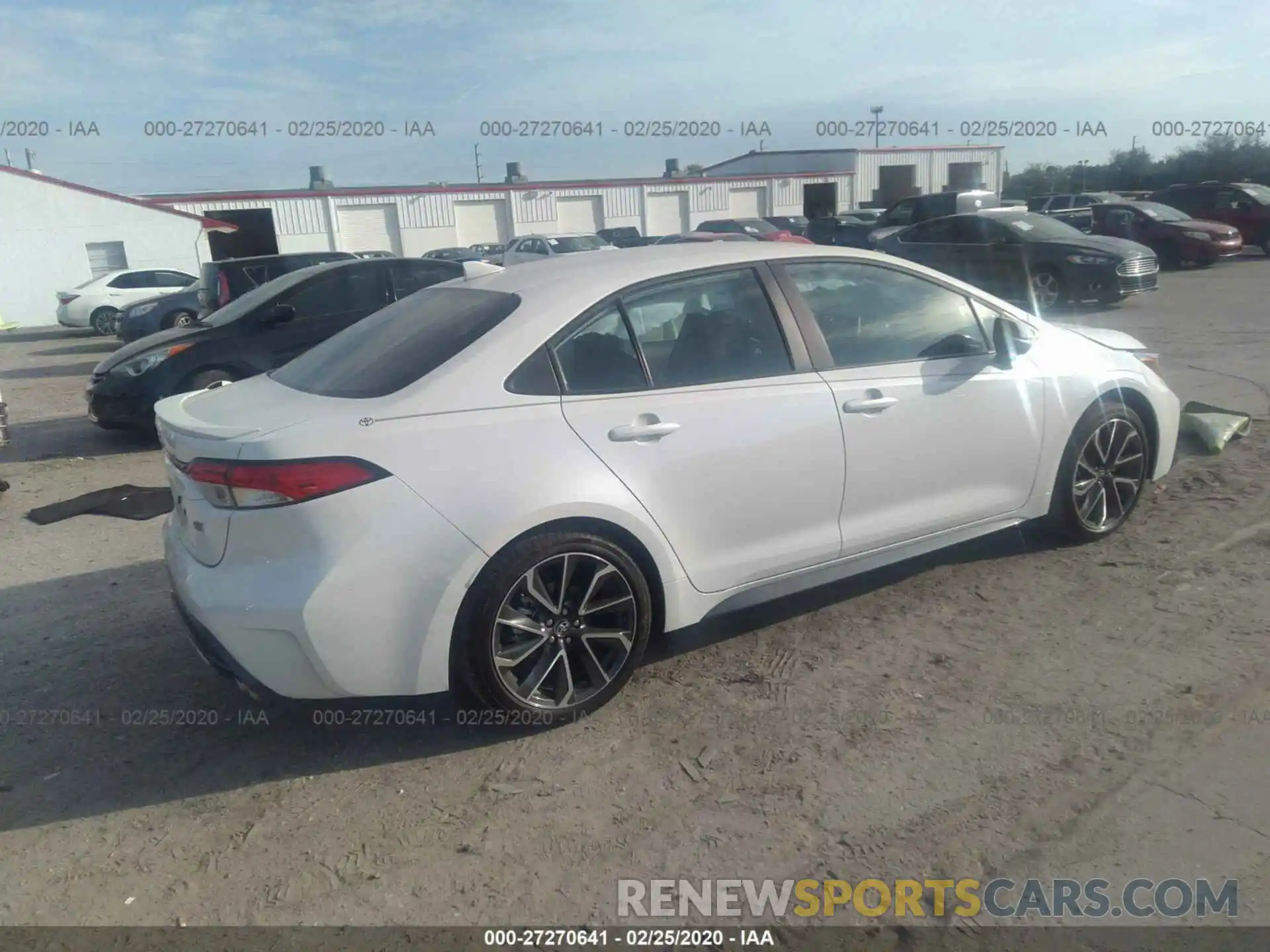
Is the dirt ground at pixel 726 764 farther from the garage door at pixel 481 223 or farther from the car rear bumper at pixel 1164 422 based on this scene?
the garage door at pixel 481 223

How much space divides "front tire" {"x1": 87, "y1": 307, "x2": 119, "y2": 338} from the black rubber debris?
54.6 ft

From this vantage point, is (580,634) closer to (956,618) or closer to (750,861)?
(750,861)

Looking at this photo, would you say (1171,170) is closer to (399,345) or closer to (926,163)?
(926,163)

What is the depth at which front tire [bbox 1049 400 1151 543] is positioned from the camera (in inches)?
187

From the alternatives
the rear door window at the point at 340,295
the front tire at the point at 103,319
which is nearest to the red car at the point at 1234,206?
the rear door window at the point at 340,295

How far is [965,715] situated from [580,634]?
141 centimetres

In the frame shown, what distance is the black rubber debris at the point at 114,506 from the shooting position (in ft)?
21.6

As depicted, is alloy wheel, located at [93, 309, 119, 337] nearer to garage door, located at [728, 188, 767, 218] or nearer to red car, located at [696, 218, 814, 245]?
red car, located at [696, 218, 814, 245]

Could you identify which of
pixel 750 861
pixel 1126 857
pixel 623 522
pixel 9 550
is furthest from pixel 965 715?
pixel 9 550

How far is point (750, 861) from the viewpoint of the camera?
281cm

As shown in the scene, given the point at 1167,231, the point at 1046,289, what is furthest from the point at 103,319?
the point at 1167,231

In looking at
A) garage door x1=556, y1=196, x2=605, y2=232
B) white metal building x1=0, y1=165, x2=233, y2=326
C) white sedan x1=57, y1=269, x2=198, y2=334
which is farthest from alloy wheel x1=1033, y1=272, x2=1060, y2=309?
garage door x1=556, y1=196, x2=605, y2=232

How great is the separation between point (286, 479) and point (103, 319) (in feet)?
71.5

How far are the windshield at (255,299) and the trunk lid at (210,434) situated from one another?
18.2 ft
